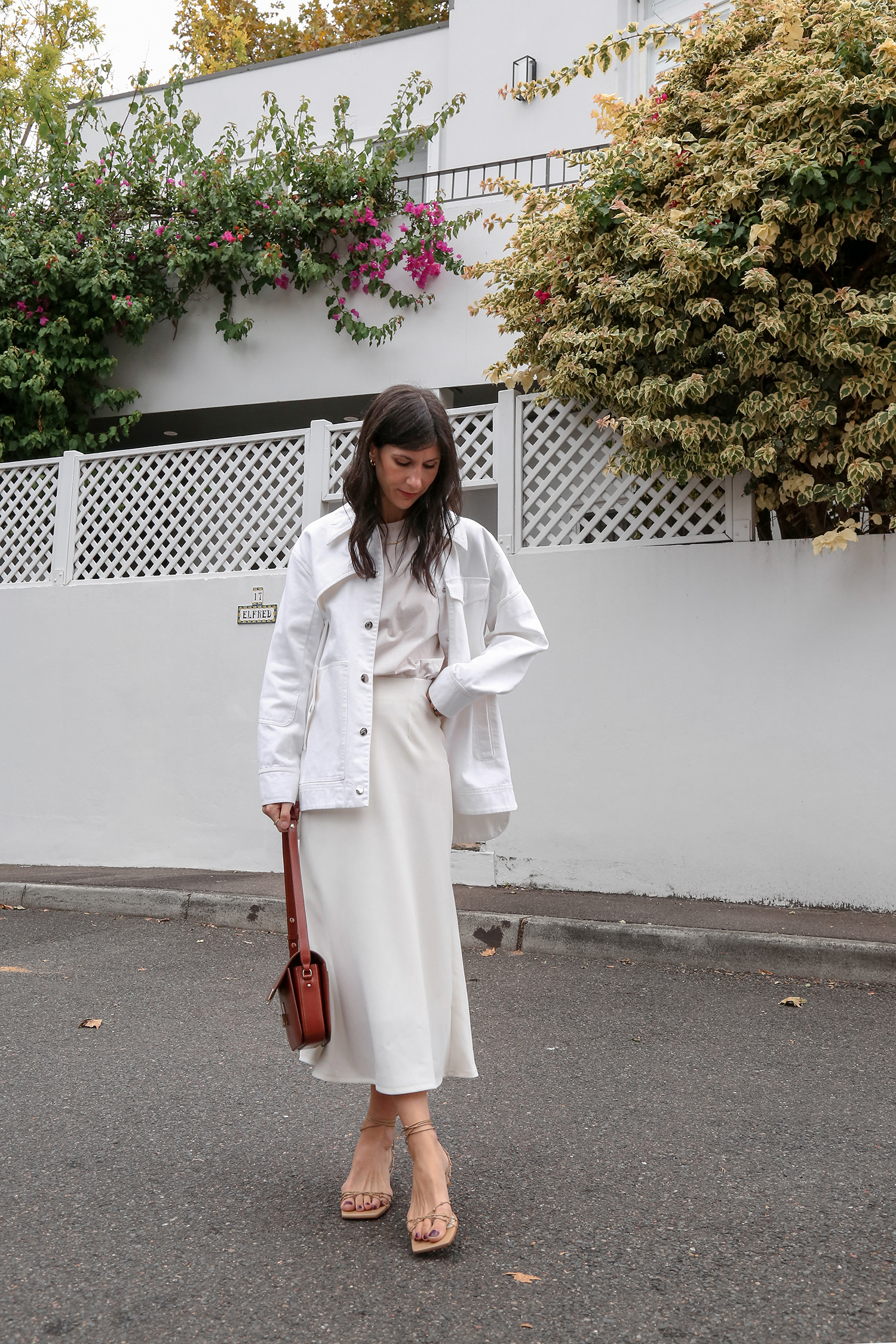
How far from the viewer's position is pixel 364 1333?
2.07 m

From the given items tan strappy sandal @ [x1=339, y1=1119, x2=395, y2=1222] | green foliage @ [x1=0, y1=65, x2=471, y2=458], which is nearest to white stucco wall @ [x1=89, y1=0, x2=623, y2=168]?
green foliage @ [x1=0, y1=65, x2=471, y2=458]

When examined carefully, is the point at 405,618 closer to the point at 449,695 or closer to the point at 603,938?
the point at 449,695

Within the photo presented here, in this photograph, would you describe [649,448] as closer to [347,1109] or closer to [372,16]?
[347,1109]

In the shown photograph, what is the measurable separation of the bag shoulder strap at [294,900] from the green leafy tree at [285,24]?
56.4 ft

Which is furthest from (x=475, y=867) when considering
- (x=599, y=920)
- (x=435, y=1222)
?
(x=435, y=1222)

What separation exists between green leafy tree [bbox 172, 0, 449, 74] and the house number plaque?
41.3 feet

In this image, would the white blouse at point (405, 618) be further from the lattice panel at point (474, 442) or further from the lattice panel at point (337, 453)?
the lattice panel at point (337, 453)

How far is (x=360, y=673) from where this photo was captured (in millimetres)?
2678

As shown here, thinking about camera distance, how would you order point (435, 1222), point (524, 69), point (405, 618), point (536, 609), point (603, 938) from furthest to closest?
point (524, 69)
point (536, 609)
point (603, 938)
point (405, 618)
point (435, 1222)

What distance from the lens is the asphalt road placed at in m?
2.16

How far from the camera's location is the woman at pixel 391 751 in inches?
103

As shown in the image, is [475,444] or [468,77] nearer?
[475,444]

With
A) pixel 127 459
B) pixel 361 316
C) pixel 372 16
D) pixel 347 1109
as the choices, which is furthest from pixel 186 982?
pixel 372 16

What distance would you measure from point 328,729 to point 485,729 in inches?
16.8
